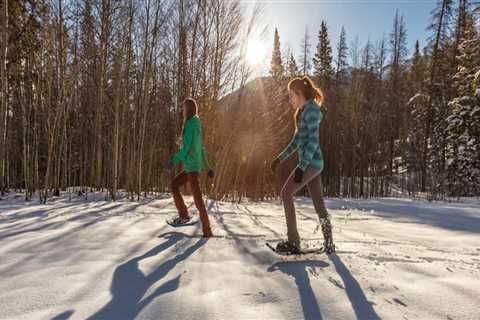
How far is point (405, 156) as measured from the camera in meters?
33.4

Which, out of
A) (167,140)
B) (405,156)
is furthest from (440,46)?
(167,140)

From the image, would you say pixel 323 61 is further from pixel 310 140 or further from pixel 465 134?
pixel 310 140

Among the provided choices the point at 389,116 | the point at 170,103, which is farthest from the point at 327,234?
the point at 389,116

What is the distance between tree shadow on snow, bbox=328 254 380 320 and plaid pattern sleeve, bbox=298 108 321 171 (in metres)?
0.96

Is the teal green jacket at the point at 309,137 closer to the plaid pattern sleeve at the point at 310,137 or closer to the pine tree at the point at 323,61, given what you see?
the plaid pattern sleeve at the point at 310,137

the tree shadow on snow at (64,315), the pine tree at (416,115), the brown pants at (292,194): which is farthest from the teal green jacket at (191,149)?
the pine tree at (416,115)

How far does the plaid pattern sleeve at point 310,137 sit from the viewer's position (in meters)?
3.06

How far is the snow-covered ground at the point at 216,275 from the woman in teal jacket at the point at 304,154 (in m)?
0.23

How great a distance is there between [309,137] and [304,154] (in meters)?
0.17

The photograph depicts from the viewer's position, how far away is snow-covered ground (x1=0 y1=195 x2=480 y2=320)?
1.97m

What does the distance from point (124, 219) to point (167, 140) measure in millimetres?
17071

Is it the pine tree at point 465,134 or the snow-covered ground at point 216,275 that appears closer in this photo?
the snow-covered ground at point 216,275

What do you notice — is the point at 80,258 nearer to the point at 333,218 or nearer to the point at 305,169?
the point at 305,169

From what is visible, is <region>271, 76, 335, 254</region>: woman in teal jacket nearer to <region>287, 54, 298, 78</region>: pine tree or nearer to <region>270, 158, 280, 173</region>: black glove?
<region>270, 158, 280, 173</region>: black glove
